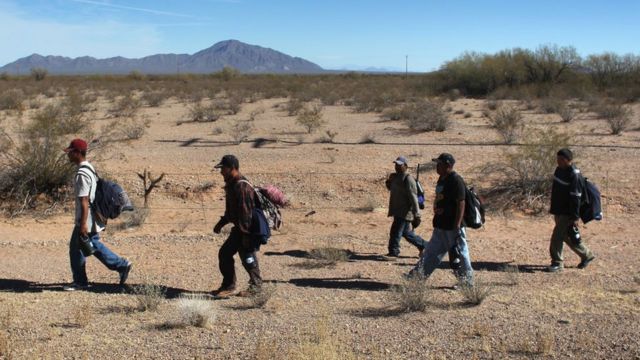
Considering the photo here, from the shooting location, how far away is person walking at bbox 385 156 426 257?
8383 mm

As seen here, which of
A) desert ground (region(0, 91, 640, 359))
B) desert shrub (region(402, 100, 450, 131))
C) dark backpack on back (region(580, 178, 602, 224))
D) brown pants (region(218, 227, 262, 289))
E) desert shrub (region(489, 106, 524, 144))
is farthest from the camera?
desert shrub (region(402, 100, 450, 131))

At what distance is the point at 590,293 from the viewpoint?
7.09 m

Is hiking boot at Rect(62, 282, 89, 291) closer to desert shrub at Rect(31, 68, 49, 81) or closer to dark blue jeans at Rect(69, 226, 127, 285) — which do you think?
dark blue jeans at Rect(69, 226, 127, 285)

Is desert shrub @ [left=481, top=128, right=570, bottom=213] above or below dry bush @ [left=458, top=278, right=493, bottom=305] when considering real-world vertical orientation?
above

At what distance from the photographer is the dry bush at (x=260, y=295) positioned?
6680 mm

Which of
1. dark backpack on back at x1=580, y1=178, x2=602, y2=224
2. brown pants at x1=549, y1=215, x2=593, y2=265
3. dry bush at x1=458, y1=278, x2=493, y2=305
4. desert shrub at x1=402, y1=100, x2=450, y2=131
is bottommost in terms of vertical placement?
dry bush at x1=458, y1=278, x2=493, y2=305

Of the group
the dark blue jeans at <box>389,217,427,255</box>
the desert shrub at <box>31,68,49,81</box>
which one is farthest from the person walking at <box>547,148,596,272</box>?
the desert shrub at <box>31,68,49,81</box>

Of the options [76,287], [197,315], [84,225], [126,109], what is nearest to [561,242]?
[197,315]

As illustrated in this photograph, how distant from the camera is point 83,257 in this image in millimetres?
7230

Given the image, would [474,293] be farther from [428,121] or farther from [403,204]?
[428,121]

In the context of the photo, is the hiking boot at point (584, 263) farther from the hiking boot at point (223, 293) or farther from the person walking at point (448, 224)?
the hiking boot at point (223, 293)

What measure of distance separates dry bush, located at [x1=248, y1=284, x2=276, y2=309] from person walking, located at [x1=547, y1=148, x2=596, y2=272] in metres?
3.56

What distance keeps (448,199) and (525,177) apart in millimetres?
6277

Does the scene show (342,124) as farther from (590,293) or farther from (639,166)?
(590,293)
